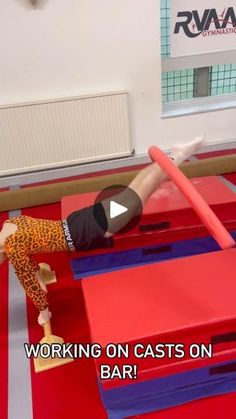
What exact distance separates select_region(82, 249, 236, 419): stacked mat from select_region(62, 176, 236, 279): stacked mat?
0.58m

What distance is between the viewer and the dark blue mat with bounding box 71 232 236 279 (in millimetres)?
2158

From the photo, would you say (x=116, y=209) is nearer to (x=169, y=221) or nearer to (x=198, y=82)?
(x=169, y=221)

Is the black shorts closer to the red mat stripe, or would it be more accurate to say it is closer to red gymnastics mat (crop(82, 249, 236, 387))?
red gymnastics mat (crop(82, 249, 236, 387))

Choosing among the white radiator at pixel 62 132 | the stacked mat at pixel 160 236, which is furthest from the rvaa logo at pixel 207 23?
the stacked mat at pixel 160 236

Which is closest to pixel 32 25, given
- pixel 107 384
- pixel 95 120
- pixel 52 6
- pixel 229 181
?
pixel 52 6

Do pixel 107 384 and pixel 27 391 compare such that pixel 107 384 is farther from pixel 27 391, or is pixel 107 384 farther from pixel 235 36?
pixel 235 36

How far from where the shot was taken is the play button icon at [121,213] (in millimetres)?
1862

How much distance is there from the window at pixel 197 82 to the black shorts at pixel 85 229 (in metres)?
2.23

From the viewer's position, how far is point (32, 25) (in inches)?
123

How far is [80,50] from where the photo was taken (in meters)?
3.30

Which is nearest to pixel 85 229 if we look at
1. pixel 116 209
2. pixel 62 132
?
pixel 116 209

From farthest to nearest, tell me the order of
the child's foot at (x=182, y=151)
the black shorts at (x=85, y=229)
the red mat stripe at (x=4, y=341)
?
the child's foot at (x=182, y=151)
the black shorts at (x=85, y=229)
the red mat stripe at (x=4, y=341)

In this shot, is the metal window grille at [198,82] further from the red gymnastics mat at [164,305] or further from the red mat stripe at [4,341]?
the red gymnastics mat at [164,305]

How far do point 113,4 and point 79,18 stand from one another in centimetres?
32
